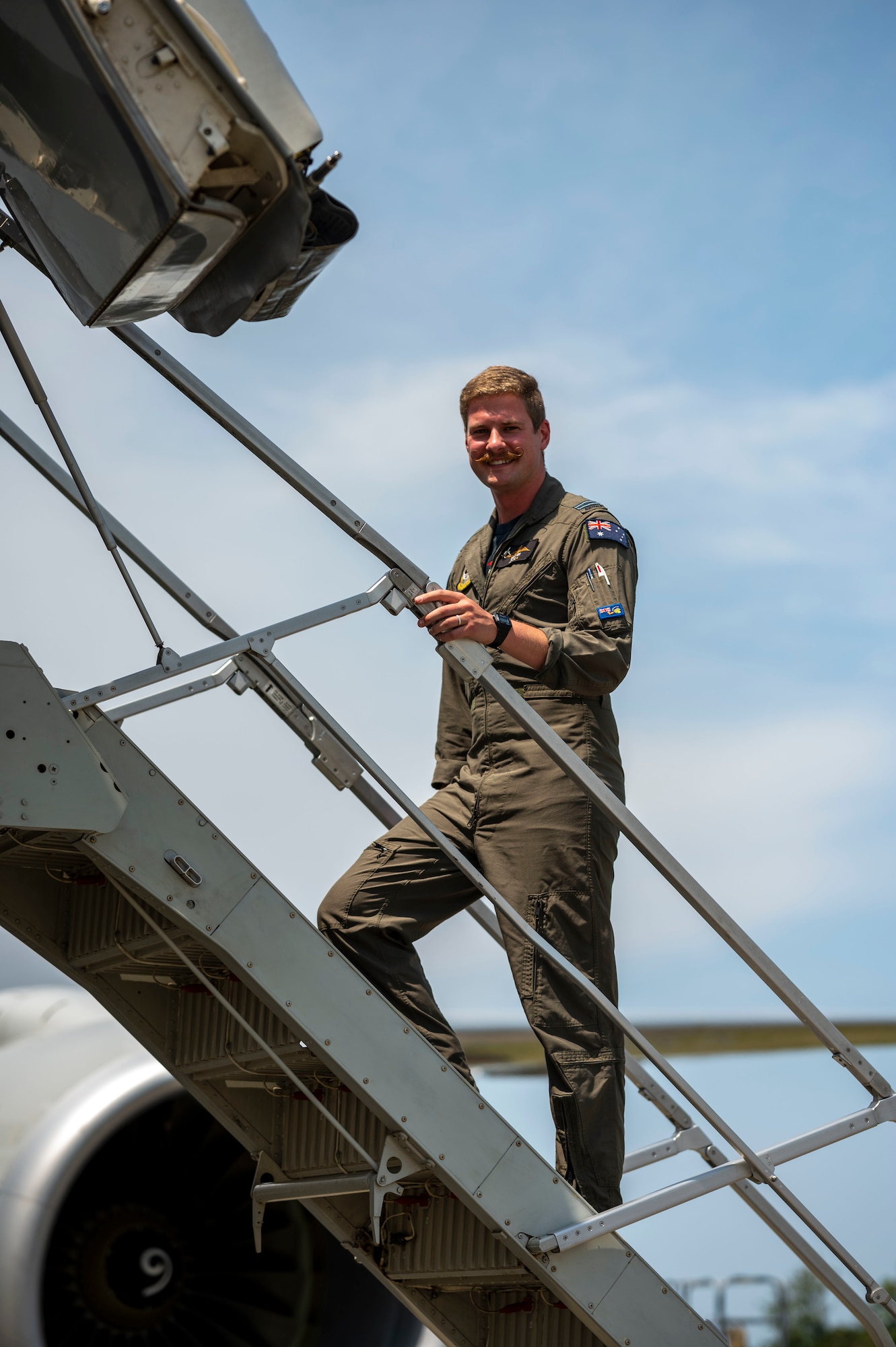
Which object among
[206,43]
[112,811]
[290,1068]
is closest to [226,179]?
[206,43]

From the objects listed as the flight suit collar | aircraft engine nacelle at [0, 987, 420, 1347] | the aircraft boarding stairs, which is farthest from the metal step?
the flight suit collar

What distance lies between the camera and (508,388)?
3.95m

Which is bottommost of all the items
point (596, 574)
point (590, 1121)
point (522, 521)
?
point (590, 1121)

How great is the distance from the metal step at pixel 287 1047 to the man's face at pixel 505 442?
1490 mm

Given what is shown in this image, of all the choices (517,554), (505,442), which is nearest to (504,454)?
(505,442)

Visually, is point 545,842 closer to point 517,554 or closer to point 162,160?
point 517,554

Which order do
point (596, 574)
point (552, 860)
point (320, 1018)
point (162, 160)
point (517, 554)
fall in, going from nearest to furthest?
point (162, 160), point (320, 1018), point (552, 860), point (596, 574), point (517, 554)

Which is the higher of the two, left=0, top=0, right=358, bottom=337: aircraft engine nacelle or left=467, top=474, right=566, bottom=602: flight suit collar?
left=467, top=474, right=566, bottom=602: flight suit collar

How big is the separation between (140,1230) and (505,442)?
2823mm

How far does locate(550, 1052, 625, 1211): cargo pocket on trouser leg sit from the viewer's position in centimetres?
338

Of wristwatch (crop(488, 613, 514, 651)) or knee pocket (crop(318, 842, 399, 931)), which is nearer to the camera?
wristwatch (crop(488, 613, 514, 651))

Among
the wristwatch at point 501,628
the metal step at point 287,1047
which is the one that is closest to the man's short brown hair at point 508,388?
the wristwatch at point 501,628

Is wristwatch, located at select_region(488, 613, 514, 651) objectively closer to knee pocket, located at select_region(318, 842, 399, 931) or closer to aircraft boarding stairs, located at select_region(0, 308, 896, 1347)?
aircraft boarding stairs, located at select_region(0, 308, 896, 1347)

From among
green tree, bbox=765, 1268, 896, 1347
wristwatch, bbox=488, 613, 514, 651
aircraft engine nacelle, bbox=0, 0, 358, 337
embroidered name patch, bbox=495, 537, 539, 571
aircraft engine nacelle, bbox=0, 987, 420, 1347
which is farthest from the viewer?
green tree, bbox=765, 1268, 896, 1347
